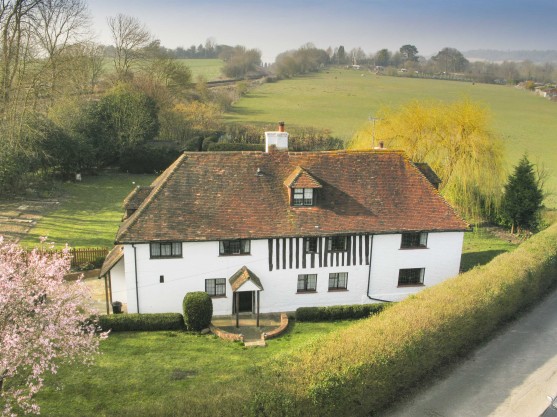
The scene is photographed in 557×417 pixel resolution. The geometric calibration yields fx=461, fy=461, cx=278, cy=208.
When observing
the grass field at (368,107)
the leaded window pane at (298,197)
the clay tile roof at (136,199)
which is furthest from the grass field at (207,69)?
the leaded window pane at (298,197)

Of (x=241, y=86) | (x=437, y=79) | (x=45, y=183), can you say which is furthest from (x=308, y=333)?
(x=437, y=79)

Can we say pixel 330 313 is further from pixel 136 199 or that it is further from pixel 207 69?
pixel 207 69

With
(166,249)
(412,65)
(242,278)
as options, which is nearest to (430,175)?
(242,278)

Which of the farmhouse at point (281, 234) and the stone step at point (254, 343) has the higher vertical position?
the farmhouse at point (281, 234)

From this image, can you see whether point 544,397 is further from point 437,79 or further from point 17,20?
point 437,79

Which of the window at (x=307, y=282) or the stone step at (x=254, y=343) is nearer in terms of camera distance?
the stone step at (x=254, y=343)

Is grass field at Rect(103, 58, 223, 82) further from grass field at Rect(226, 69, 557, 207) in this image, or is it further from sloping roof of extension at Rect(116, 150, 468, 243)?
sloping roof of extension at Rect(116, 150, 468, 243)

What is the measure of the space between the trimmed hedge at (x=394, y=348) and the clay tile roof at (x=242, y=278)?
605 centimetres

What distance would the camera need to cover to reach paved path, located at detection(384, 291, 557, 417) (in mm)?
14703

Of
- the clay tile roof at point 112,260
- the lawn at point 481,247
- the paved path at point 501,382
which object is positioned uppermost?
the clay tile roof at point 112,260

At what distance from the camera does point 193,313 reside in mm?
20156

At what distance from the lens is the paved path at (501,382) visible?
48.2ft

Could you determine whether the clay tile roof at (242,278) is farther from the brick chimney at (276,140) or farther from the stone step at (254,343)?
the brick chimney at (276,140)

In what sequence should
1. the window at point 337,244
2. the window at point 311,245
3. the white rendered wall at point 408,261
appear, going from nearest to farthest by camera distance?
the window at point 311,245 < the window at point 337,244 < the white rendered wall at point 408,261
